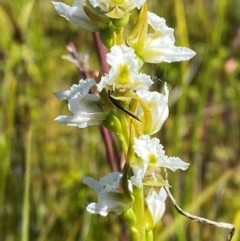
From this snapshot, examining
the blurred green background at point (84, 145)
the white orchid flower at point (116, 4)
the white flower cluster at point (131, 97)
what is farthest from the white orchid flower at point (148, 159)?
the blurred green background at point (84, 145)

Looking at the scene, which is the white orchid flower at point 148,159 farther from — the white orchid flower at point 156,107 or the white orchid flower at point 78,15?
the white orchid flower at point 78,15

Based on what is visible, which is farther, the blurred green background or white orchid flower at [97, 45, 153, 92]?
the blurred green background

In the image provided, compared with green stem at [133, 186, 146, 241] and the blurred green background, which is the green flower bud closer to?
green stem at [133, 186, 146, 241]

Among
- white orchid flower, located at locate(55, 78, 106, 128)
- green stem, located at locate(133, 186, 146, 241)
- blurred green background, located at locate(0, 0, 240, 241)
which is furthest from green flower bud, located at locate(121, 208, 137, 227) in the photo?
blurred green background, located at locate(0, 0, 240, 241)

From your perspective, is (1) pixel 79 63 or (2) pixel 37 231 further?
(2) pixel 37 231

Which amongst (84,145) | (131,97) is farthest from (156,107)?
(84,145)

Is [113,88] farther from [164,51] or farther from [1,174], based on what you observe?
[1,174]

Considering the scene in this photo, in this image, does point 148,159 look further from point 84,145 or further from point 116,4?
point 84,145

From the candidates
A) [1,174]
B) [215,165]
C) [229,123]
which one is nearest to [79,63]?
[1,174]
